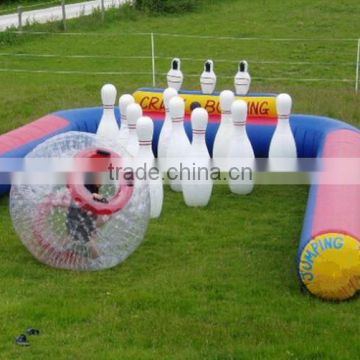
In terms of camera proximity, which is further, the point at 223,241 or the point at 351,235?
the point at 223,241

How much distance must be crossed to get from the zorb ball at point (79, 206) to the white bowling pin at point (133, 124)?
4.82ft

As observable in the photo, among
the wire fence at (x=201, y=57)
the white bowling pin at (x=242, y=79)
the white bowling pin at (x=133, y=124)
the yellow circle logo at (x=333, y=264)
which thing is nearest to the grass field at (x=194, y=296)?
the yellow circle logo at (x=333, y=264)

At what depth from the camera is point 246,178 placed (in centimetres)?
861

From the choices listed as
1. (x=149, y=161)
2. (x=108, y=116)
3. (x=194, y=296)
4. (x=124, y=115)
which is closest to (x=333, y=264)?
(x=194, y=296)

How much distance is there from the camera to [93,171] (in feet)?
21.3

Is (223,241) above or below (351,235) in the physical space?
below

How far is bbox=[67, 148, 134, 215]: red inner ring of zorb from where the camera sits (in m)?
6.31

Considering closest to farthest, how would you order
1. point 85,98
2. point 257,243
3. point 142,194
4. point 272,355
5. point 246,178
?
1. point 272,355
2. point 142,194
3. point 257,243
4. point 246,178
5. point 85,98

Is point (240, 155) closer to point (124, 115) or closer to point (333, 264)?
point (124, 115)

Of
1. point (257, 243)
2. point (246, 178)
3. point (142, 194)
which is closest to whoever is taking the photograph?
point (142, 194)

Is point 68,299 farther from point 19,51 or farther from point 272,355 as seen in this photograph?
point 19,51

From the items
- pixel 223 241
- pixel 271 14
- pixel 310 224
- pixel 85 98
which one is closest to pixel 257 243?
pixel 223 241

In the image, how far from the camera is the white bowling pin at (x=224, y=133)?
8.77m

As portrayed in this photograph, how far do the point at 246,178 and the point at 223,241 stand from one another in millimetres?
1478
